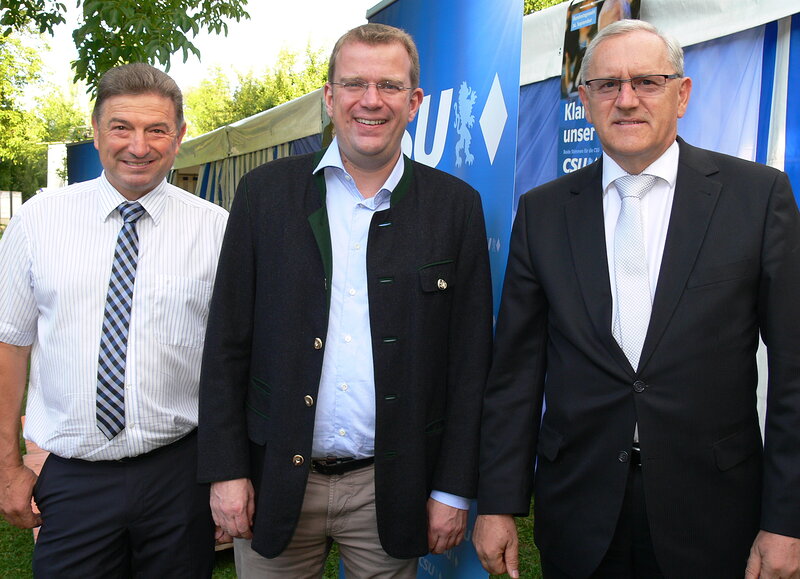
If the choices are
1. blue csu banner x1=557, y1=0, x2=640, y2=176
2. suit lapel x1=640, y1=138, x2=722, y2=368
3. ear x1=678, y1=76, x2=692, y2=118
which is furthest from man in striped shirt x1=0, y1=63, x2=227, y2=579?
blue csu banner x1=557, y1=0, x2=640, y2=176

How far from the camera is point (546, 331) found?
2.13 meters

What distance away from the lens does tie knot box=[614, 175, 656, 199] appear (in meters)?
1.97

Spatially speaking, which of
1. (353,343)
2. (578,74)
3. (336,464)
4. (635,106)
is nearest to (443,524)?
(336,464)

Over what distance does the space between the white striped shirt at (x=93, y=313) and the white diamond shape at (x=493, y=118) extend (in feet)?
3.20

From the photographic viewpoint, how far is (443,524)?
2.18 m

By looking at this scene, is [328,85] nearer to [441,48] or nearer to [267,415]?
[441,48]

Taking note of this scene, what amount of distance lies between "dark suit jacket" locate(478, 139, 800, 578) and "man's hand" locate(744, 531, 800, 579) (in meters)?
0.03

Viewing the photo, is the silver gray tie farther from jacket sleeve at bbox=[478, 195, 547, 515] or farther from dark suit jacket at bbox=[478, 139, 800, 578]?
jacket sleeve at bbox=[478, 195, 547, 515]

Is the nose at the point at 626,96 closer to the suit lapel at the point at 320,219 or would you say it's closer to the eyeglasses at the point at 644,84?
the eyeglasses at the point at 644,84

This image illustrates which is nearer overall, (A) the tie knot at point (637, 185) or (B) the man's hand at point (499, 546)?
(A) the tie knot at point (637, 185)

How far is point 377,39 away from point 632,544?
5.12 ft

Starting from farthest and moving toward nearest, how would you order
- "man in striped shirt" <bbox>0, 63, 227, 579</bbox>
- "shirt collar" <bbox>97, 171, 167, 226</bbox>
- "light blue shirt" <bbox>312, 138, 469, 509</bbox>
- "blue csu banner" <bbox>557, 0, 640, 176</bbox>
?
1. "blue csu banner" <bbox>557, 0, 640, 176</bbox>
2. "shirt collar" <bbox>97, 171, 167, 226</bbox>
3. "man in striped shirt" <bbox>0, 63, 227, 579</bbox>
4. "light blue shirt" <bbox>312, 138, 469, 509</bbox>

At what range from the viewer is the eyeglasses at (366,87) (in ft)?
6.95

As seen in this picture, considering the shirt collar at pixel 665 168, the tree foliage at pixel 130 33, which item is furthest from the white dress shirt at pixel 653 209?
the tree foliage at pixel 130 33
